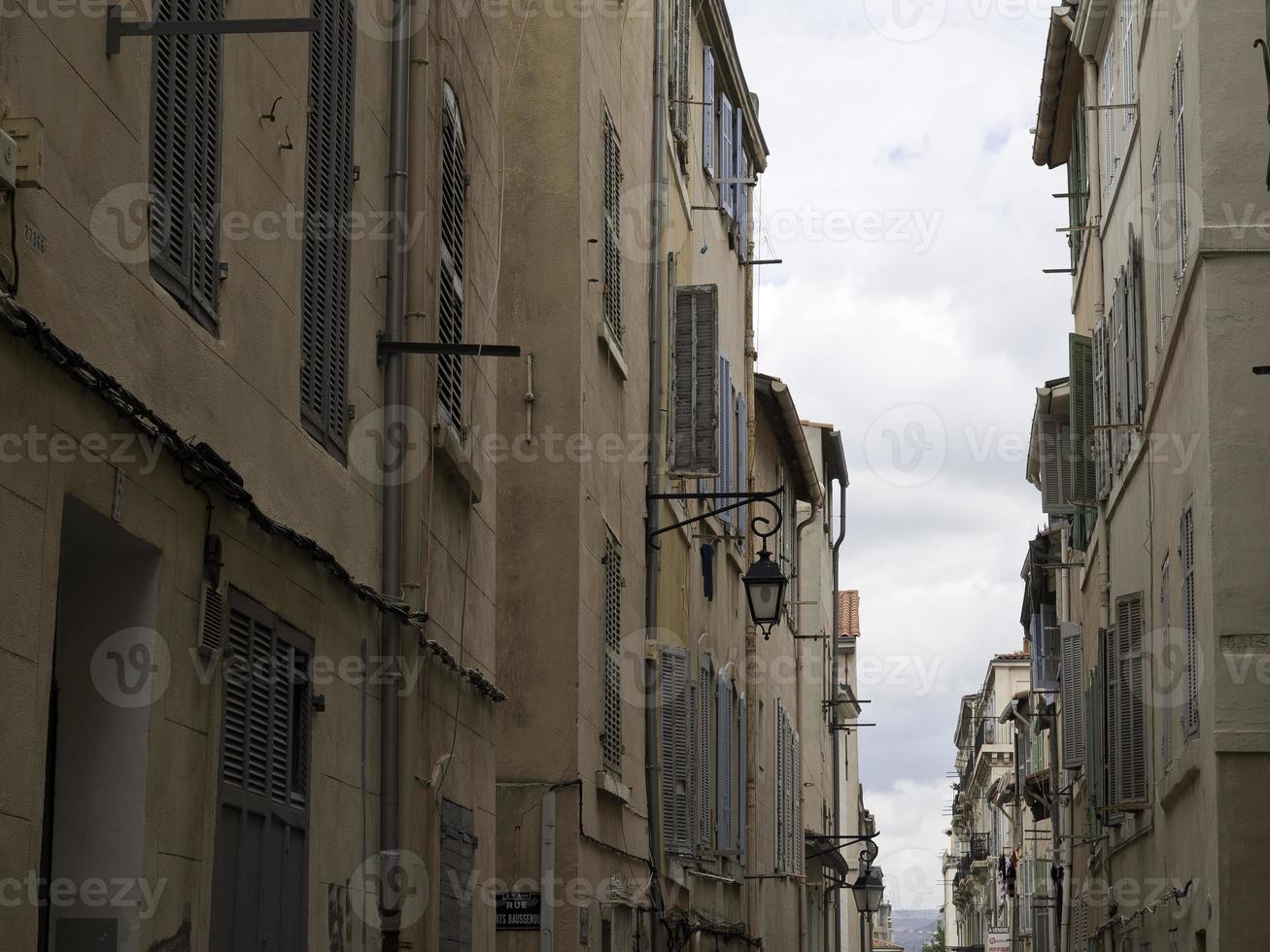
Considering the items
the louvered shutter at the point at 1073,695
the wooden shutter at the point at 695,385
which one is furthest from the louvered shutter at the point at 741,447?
the wooden shutter at the point at 695,385

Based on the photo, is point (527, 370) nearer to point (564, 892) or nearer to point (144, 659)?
point (564, 892)

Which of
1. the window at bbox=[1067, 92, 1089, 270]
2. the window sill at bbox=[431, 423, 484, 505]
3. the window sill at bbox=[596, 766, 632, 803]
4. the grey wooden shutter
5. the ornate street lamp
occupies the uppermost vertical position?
the window at bbox=[1067, 92, 1089, 270]

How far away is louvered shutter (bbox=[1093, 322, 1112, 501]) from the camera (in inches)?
775

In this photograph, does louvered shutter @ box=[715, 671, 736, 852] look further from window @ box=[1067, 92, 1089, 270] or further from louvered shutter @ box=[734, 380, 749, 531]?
window @ box=[1067, 92, 1089, 270]

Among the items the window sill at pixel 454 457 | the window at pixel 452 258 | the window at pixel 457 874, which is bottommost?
the window at pixel 457 874

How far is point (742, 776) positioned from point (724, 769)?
7.08ft

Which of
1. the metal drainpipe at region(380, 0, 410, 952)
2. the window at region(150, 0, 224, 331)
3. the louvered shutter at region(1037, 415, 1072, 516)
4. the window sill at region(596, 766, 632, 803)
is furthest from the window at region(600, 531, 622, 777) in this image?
the louvered shutter at region(1037, 415, 1072, 516)

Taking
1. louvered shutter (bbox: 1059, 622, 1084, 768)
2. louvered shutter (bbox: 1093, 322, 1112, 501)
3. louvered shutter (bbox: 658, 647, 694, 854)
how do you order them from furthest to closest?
louvered shutter (bbox: 1059, 622, 1084, 768) < louvered shutter (bbox: 1093, 322, 1112, 501) < louvered shutter (bbox: 658, 647, 694, 854)

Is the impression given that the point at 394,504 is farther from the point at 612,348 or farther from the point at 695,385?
the point at 695,385

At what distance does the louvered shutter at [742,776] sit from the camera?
24.2 meters

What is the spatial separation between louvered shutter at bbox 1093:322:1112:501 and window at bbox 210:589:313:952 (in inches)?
519

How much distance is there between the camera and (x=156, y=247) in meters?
6.15

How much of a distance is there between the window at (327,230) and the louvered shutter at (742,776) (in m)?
16.1

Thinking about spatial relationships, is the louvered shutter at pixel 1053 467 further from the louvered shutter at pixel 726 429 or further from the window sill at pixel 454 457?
the window sill at pixel 454 457
